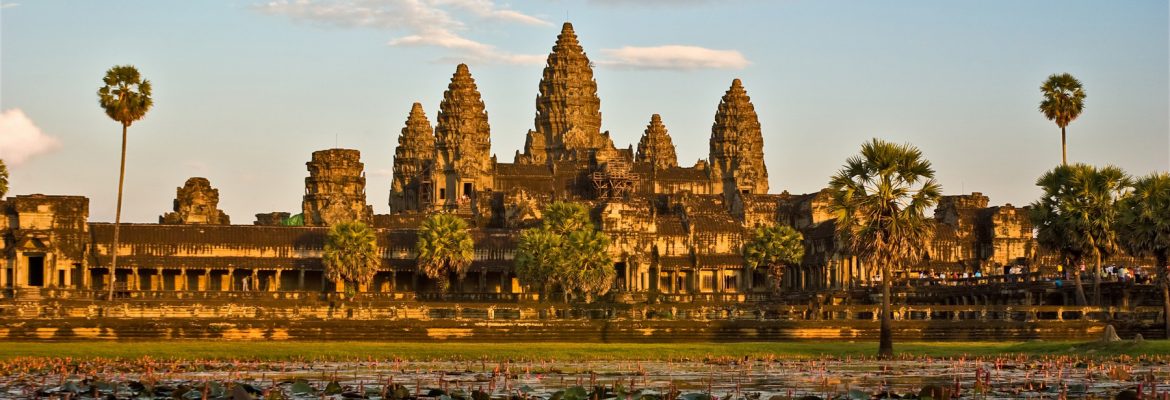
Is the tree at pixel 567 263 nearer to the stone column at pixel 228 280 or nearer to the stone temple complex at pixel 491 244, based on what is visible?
the stone temple complex at pixel 491 244

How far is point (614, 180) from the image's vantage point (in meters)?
176

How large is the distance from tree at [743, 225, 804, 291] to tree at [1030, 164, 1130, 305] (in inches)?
1747

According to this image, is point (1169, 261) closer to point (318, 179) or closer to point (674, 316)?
point (674, 316)

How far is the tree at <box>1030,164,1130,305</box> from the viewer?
86875 mm

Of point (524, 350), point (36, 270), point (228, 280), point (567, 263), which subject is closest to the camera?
point (524, 350)

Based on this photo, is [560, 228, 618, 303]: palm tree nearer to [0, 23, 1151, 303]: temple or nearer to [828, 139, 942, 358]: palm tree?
[0, 23, 1151, 303]: temple

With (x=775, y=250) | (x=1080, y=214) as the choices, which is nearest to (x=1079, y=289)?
(x=1080, y=214)

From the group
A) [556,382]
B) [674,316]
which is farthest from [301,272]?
[556,382]

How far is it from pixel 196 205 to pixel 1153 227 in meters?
92.6

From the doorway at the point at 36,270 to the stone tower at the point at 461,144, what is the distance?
60.3 metres

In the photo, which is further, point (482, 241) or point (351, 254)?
point (482, 241)

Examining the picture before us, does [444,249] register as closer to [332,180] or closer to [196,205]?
[196,205]

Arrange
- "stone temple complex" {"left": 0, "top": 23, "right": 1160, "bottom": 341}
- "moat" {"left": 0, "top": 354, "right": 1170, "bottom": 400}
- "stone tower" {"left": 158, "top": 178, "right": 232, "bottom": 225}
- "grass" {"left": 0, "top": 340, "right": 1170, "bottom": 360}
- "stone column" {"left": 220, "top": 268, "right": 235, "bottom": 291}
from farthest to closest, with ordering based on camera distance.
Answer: "stone tower" {"left": 158, "top": 178, "right": 232, "bottom": 225}, "stone column" {"left": 220, "top": 268, "right": 235, "bottom": 291}, "stone temple complex" {"left": 0, "top": 23, "right": 1160, "bottom": 341}, "grass" {"left": 0, "top": 340, "right": 1170, "bottom": 360}, "moat" {"left": 0, "top": 354, "right": 1170, "bottom": 400}

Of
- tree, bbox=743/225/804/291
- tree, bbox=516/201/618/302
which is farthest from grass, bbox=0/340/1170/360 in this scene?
tree, bbox=743/225/804/291
